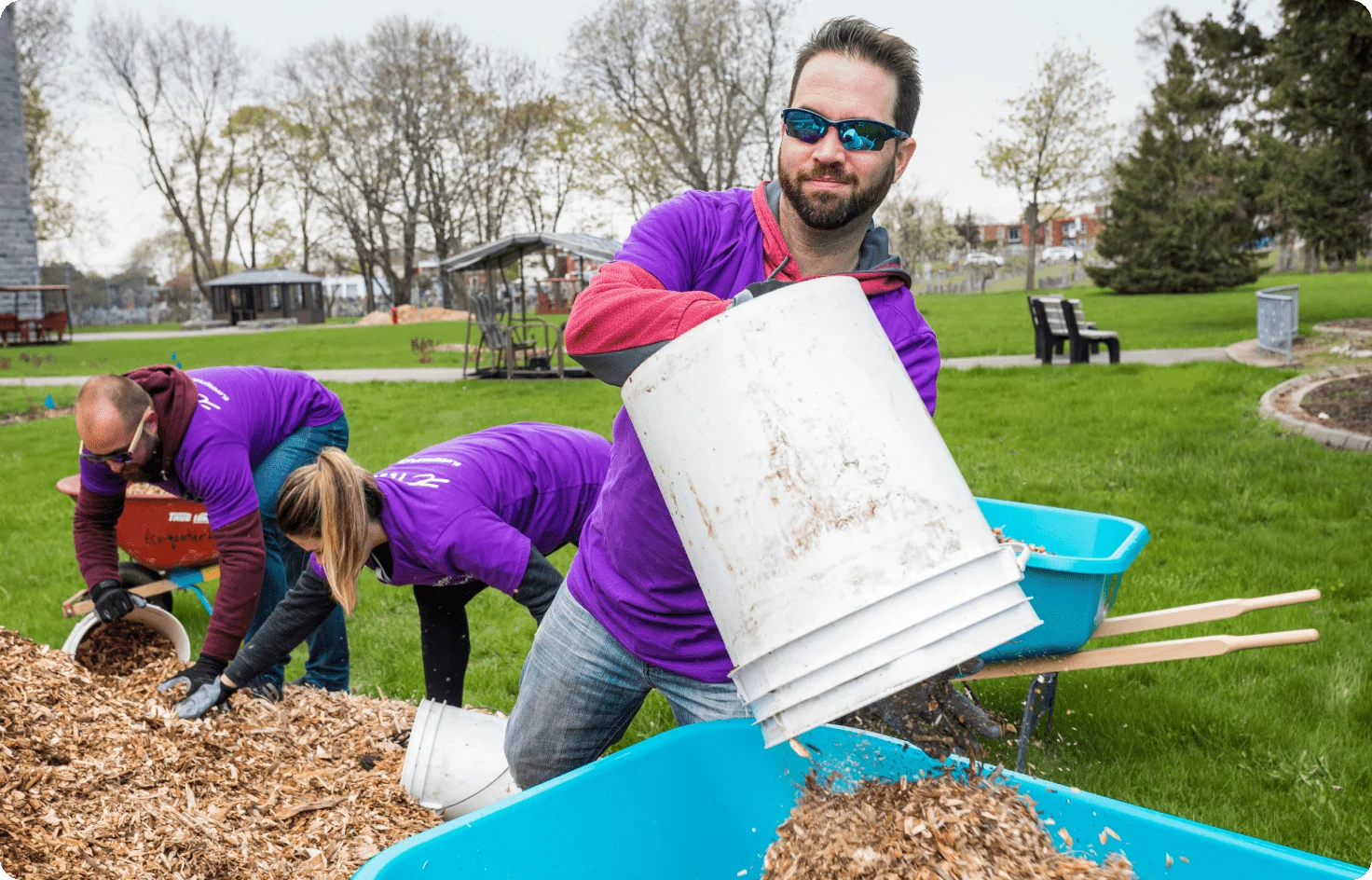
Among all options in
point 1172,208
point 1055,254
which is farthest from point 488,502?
point 1055,254

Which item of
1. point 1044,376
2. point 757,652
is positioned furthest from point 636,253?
point 1044,376

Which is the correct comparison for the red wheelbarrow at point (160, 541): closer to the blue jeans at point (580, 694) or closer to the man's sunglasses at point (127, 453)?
the man's sunglasses at point (127, 453)

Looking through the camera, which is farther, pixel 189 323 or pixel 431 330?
pixel 189 323

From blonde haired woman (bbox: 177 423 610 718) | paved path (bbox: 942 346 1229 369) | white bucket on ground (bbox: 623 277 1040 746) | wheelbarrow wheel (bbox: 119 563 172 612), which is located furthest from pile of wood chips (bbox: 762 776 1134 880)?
paved path (bbox: 942 346 1229 369)

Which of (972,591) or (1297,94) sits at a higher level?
(1297,94)

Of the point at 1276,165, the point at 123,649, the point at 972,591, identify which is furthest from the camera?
the point at 1276,165

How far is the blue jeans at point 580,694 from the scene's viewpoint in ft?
7.18

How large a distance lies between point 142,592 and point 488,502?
2215 millimetres

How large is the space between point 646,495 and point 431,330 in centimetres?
3132

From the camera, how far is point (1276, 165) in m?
14.3

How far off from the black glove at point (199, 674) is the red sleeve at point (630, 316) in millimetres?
2356

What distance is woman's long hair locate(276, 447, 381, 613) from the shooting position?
292 centimetres

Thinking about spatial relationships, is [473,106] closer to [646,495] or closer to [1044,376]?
[1044,376]

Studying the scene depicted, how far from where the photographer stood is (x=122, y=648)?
4.23 m
